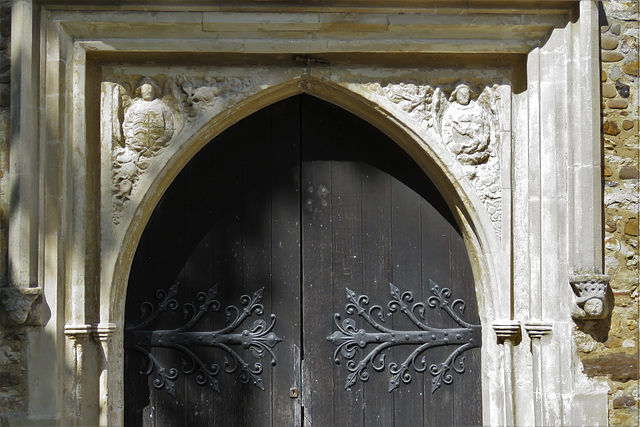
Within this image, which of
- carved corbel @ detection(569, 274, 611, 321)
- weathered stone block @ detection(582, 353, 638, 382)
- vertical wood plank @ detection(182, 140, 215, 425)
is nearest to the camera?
carved corbel @ detection(569, 274, 611, 321)

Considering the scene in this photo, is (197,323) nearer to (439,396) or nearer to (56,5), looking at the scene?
(439,396)

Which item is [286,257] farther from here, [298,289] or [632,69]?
[632,69]

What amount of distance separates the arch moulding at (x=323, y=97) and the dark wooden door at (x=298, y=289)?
Answer: 0.14 meters

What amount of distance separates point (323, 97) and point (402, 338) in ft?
4.44

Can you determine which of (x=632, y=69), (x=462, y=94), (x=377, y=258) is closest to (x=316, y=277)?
(x=377, y=258)

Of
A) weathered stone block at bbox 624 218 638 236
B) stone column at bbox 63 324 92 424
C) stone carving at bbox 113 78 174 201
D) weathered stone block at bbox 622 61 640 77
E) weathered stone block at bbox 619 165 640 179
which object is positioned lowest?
stone column at bbox 63 324 92 424

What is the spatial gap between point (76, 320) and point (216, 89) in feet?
4.45

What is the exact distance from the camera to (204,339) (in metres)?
4.13

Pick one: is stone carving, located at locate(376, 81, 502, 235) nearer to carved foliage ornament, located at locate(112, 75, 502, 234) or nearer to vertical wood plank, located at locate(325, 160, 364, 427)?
carved foliage ornament, located at locate(112, 75, 502, 234)

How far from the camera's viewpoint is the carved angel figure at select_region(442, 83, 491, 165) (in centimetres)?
409

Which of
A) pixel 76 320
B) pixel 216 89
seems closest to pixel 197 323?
pixel 76 320

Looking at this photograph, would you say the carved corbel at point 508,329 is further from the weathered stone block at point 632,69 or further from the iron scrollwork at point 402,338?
the weathered stone block at point 632,69

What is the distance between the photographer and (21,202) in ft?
12.2

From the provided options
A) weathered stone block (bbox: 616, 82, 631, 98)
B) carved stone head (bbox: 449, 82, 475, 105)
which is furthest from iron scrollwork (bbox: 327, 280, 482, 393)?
weathered stone block (bbox: 616, 82, 631, 98)
